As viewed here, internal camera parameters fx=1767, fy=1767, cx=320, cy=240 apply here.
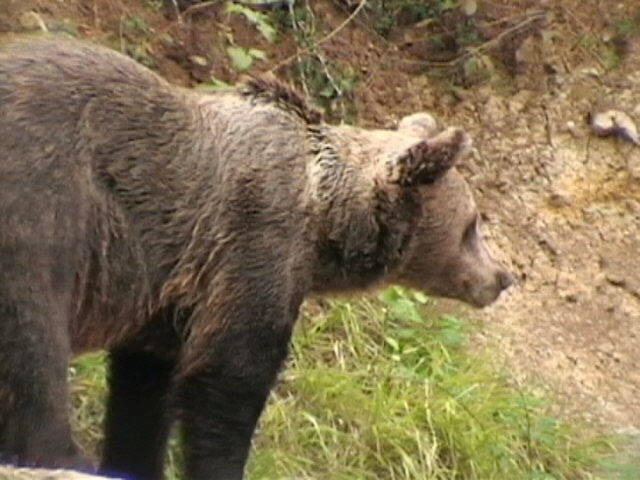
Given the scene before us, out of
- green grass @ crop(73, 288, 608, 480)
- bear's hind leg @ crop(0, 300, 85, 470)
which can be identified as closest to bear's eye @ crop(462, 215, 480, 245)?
green grass @ crop(73, 288, 608, 480)

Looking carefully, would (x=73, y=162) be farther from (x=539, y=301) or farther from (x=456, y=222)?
(x=539, y=301)

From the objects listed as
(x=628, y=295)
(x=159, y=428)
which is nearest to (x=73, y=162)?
(x=159, y=428)

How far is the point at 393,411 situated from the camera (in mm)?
7602

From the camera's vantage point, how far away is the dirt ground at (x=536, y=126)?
866 cm

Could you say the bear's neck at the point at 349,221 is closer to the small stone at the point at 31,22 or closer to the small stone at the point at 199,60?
the small stone at the point at 31,22

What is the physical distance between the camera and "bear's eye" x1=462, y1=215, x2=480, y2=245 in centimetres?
677

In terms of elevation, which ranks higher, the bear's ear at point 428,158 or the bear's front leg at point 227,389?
the bear's ear at point 428,158

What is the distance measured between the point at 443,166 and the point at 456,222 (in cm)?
41

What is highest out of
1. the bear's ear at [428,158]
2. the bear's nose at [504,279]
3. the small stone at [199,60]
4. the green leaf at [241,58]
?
the bear's ear at [428,158]

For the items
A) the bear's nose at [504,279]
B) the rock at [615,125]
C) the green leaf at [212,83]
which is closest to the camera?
the bear's nose at [504,279]

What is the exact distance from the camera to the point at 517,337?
28.9 feet

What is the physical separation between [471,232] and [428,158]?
63 cm

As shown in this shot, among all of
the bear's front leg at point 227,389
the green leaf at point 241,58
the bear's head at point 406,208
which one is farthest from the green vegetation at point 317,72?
the bear's front leg at point 227,389

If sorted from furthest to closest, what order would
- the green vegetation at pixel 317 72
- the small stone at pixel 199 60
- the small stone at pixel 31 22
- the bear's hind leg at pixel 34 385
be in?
the green vegetation at pixel 317 72, the small stone at pixel 199 60, the small stone at pixel 31 22, the bear's hind leg at pixel 34 385
